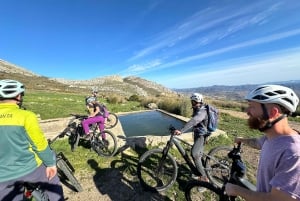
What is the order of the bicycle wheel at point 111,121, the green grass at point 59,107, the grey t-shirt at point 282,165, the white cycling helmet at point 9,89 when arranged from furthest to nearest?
1. the green grass at point 59,107
2. the bicycle wheel at point 111,121
3. the white cycling helmet at point 9,89
4. the grey t-shirt at point 282,165

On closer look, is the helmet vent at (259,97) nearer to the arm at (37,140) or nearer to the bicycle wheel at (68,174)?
the arm at (37,140)

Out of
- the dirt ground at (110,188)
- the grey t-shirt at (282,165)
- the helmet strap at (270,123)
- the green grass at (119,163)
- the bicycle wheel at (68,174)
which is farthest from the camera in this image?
the green grass at (119,163)

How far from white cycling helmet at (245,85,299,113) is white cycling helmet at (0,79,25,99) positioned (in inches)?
104

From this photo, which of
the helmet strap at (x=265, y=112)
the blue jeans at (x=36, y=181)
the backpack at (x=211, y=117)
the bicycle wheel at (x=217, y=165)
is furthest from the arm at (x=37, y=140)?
the bicycle wheel at (x=217, y=165)

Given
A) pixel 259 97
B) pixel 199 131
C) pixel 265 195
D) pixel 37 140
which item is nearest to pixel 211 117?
pixel 199 131

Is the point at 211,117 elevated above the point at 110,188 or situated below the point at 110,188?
above

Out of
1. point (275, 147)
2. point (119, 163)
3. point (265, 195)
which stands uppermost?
point (275, 147)

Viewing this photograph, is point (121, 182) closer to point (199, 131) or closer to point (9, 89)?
point (199, 131)

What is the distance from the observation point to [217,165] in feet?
16.9

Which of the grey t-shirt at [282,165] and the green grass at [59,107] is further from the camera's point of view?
the green grass at [59,107]

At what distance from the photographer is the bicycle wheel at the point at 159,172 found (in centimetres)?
505

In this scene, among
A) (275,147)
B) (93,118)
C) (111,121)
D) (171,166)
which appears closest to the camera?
(275,147)

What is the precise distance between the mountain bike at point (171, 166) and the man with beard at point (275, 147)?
9.25 feet

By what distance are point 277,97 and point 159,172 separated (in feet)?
12.1
